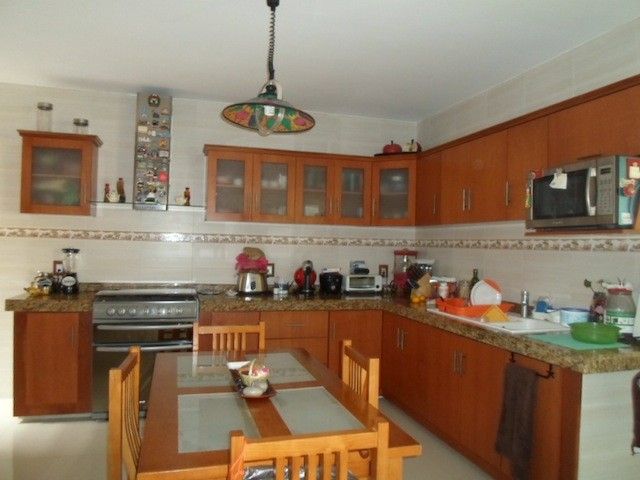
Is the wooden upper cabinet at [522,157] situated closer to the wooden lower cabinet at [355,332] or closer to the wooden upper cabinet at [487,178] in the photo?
the wooden upper cabinet at [487,178]

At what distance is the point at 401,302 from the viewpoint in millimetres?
3223

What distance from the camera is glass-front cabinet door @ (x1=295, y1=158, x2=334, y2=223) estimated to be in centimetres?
362

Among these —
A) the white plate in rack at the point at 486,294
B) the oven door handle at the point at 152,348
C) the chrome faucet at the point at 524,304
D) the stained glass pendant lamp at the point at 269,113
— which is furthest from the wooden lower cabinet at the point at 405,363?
the stained glass pendant lamp at the point at 269,113

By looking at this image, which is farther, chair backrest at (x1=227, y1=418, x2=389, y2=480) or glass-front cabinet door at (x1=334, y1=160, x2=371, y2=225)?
glass-front cabinet door at (x1=334, y1=160, x2=371, y2=225)

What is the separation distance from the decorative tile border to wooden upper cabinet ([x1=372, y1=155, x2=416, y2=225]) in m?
0.35

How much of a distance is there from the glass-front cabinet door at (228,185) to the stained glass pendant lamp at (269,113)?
5.36 ft

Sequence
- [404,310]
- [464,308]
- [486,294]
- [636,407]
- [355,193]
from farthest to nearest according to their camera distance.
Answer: [355,193] < [404,310] < [486,294] < [464,308] < [636,407]

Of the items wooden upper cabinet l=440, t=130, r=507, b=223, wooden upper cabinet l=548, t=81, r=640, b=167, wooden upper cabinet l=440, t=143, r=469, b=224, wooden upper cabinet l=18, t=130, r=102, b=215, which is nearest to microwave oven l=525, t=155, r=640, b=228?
wooden upper cabinet l=548, t=81, r=640, b=167

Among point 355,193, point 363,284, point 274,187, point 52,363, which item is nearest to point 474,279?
point 363,284

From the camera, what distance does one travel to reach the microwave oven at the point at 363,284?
365 cm

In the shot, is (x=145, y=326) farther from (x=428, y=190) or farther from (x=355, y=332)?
(x=428, y=190)

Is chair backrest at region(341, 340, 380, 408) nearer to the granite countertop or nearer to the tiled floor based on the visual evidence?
the granite countertop

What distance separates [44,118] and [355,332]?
9.28 feet

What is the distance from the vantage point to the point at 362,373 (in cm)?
167
